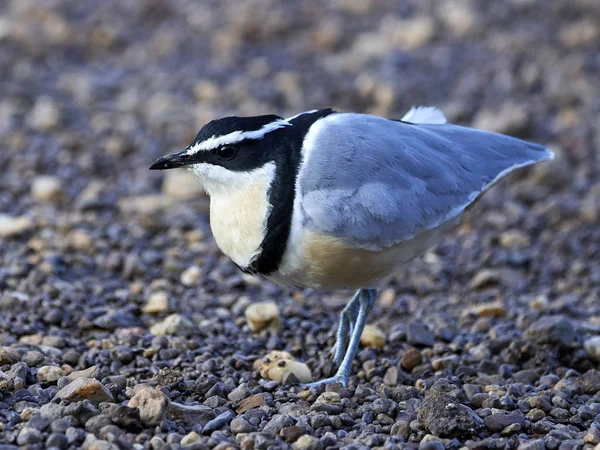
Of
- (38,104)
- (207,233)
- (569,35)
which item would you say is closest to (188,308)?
(207,233)

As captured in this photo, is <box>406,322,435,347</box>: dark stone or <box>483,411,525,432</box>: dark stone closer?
<box>483,411,525,432</box>: dark stone

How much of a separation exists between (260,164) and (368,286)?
907mm

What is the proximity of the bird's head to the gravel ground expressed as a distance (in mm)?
983

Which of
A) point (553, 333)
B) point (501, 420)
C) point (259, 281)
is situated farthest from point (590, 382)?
point (259, 281)

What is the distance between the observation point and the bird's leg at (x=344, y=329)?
501cm

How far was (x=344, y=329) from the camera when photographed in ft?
16.9

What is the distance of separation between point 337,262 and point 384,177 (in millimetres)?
525

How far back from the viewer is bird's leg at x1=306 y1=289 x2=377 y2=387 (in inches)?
182

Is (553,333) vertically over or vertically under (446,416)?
over

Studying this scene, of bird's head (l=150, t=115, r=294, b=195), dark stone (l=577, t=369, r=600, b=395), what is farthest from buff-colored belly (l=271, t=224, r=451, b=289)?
dark stone (l=577, t=369, r=600, b=395)

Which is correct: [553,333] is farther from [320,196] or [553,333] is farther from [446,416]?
[320,196]

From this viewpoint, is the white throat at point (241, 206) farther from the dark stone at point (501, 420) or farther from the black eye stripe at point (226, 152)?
the dark stone at point (501, 420)

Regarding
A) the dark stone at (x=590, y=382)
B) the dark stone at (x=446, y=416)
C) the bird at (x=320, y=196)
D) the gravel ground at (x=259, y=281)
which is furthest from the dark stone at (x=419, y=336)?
the dark stone at (x=446, y=416)

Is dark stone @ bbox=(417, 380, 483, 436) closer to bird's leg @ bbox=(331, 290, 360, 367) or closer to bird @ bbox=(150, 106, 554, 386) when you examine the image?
bird @ bbox=(150, 106, 554, 386)
